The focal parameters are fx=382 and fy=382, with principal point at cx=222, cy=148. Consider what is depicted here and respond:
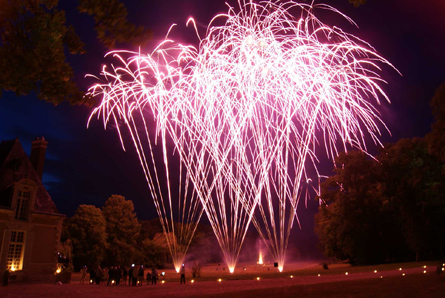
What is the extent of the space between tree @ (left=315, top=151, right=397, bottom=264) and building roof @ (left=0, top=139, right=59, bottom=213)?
25.7m

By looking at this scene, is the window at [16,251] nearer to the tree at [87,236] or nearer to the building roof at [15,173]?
the building roof at [15,173]

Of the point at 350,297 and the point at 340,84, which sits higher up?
the point at 340,84

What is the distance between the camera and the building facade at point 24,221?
23828 mm

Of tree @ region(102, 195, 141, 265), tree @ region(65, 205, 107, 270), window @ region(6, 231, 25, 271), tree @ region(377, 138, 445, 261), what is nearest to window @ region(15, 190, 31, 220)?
window @ region(6, 231, 25, 271)

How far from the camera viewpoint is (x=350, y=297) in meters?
10.3

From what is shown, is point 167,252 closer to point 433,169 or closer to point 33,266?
point 33,266

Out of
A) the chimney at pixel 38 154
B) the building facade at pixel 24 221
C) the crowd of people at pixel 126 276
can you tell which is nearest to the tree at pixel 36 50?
the crowd of people at pixel 126 276

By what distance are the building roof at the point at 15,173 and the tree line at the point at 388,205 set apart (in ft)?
85.8

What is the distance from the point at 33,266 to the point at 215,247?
37.8m

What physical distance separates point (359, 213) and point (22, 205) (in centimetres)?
2834

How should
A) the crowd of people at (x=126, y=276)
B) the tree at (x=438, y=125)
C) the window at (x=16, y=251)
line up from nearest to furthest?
the crowd of people at (x=126, y=276)
the tree at (x=438, y=125)
the window at (x=16, y=251)

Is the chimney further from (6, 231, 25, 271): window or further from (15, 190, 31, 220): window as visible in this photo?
(6, 231, 25, 271): window

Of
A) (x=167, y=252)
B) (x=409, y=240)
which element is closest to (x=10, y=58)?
(x=409, y=240)

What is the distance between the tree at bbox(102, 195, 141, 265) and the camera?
140ft
